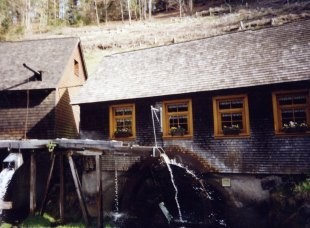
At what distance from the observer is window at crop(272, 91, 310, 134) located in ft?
39.5

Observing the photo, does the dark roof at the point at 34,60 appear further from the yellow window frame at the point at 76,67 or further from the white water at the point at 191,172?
the white water at the point at 191,172

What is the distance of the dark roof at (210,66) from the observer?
13062 mm

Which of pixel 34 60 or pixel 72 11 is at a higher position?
pixel 72 11

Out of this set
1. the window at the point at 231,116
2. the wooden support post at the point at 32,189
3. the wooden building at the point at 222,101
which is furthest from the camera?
the window at the point at 231,116

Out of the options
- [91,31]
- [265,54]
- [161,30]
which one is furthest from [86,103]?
[91,31]

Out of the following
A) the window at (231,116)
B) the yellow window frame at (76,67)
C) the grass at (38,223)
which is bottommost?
the grass at (38,223)

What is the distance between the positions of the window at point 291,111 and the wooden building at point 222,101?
0.11ft

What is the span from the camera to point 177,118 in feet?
46.8

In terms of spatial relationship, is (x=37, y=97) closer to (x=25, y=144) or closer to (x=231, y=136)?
(x=25, y=144)

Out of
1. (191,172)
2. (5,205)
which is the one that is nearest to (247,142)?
(191,172)

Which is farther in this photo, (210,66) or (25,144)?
(210,66)

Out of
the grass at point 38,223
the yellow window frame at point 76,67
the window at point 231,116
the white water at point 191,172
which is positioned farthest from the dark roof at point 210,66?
the grass at point 38,223

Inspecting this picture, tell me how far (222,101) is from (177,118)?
80.8 inches

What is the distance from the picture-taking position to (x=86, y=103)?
A: 50.1 ft
